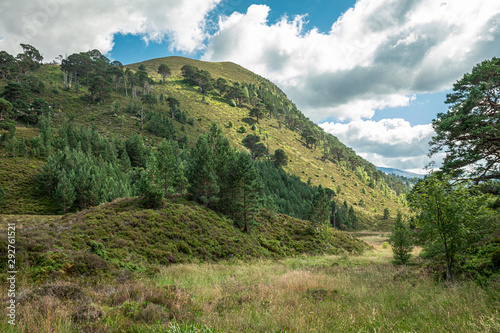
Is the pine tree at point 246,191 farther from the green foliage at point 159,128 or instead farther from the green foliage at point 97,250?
the green foliage at point 159,128

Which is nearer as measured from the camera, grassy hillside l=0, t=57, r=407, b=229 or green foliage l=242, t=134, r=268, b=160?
grassy hillside l=0, t=57, r=407, b=229

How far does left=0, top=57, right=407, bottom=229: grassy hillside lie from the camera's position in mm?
80500

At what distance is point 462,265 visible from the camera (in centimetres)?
845

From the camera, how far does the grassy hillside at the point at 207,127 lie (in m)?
80.5

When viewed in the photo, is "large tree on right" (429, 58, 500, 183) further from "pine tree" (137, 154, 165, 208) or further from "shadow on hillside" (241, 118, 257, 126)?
"shadow on hillside" (241, 118, 257, 126)

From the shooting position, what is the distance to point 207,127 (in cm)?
11206

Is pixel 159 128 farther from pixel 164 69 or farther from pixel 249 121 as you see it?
pixel 164 69

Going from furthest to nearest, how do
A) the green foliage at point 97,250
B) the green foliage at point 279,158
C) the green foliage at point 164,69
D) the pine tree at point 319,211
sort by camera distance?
the green foliage at point 164,69
the green foliage at point 279,158
the pine tree at point 319,211
the green foliage at point 97,250

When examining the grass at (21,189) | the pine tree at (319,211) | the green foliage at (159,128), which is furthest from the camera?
the green foliage at (159,128)

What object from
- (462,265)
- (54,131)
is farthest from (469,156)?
(54,131)

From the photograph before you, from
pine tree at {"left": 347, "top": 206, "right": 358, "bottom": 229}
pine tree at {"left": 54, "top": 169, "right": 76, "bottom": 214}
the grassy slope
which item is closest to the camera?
pine tree at {"left": 54, "top": 169, "right": 76, "bottom": 214}

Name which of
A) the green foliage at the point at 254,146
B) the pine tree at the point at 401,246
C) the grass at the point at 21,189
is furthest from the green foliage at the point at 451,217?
the green foliage at the point at 254,146

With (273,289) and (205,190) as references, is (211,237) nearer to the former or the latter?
(205,190)

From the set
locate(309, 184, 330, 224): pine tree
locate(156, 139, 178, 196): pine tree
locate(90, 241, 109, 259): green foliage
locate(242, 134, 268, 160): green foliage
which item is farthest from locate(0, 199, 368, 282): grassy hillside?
locate(242, 134, 268, 160): green foliage
